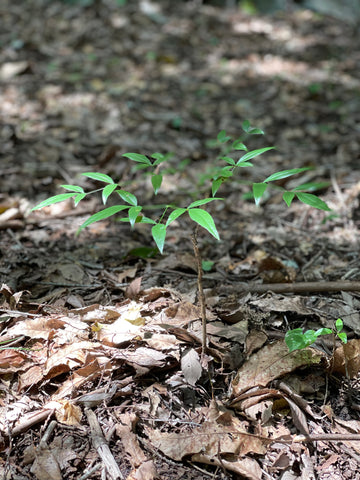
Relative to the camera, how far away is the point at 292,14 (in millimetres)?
7984

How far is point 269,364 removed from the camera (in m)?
1.82

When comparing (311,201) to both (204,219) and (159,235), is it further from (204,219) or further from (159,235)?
(159,235)

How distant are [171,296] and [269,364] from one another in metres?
0.64

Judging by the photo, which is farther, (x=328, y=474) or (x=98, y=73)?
(x=98, y=73)

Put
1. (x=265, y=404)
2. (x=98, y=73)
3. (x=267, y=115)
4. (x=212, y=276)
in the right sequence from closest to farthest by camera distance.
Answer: (x=265, y=404) → (x=212, y=276) → (x=267, y=115) → (x=98, y=73)

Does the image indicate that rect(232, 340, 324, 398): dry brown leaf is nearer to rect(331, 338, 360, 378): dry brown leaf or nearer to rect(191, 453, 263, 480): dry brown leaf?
rect(331, 338, 360, 378): dry brown leaf

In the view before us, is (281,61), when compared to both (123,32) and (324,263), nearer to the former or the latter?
(123,32)

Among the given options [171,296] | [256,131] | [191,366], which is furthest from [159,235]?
[171,296]

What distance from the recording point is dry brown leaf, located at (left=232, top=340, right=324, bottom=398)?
1757 mm

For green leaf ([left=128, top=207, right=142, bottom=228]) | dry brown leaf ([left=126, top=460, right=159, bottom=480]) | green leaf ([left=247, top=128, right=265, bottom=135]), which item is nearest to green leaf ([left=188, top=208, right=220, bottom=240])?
green leaf ([left=128, top=207, right=142, bottom=228])

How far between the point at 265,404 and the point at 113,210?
39.9 inches

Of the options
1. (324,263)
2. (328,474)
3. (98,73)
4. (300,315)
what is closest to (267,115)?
(98,73)

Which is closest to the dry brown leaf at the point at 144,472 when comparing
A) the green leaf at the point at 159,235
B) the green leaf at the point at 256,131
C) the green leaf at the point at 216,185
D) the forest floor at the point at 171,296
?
the forest floor at the point at 171,296

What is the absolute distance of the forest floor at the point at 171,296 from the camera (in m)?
1.55
